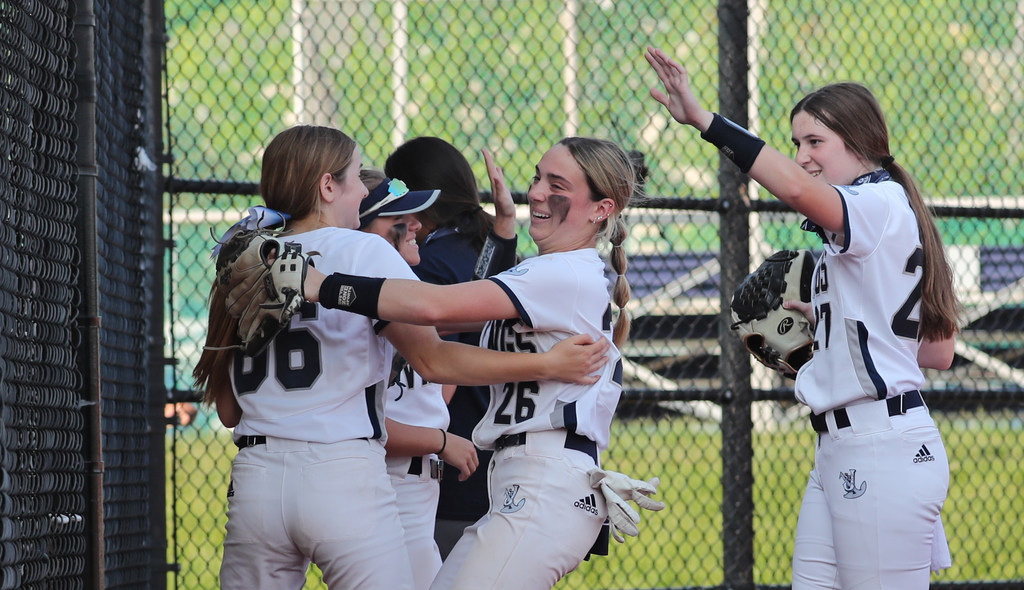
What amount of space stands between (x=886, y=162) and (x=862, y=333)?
53cm

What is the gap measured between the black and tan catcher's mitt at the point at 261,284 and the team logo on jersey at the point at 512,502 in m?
0.65

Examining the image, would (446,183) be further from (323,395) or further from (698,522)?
(698,522)

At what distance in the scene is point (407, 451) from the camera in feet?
10.2

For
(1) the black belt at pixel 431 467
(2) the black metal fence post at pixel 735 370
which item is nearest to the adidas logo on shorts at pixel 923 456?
(1) the black belt at pixel 431 467

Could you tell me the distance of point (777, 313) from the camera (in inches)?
131

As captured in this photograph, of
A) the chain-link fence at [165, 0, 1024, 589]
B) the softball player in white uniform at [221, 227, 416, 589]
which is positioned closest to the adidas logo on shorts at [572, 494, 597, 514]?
the softball player in white uniform at [221, 227, 416, 589]

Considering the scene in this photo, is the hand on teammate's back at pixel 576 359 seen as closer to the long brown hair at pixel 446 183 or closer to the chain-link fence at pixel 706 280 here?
the long brown hair at pixel 446 183

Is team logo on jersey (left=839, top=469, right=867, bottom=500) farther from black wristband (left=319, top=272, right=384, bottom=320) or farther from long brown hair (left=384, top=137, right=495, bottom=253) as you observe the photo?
long brown hair (left=384, top=137, right=495, bottom=253)

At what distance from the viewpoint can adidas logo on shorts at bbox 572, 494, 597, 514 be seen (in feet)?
8.68

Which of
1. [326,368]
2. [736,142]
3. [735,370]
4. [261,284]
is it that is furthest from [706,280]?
[261,284]

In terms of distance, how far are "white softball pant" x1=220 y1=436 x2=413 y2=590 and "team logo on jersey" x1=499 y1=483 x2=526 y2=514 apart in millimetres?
257

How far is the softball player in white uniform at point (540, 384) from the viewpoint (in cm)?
258

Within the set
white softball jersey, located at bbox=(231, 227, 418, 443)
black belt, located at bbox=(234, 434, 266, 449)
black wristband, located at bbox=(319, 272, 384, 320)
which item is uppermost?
black wristband, located at bbox=(319, 272, 384, 320)

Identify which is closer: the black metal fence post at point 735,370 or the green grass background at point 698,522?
the black metal fence post at point 735,370
